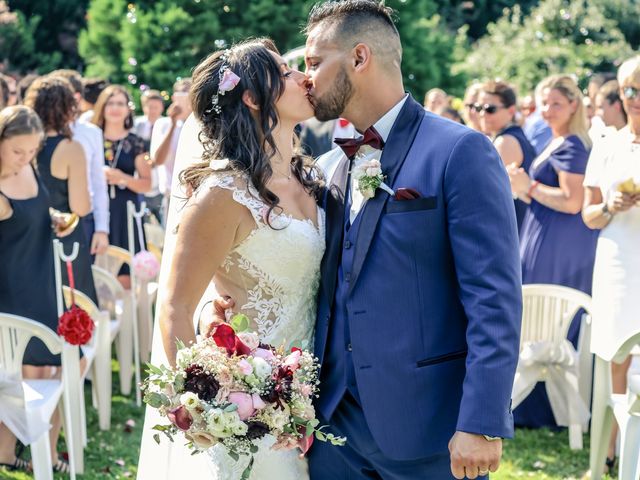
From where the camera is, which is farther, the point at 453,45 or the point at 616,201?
the point at 453,45

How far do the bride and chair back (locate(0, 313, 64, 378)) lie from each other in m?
1.66

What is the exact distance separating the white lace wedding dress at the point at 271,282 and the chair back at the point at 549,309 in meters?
3.10

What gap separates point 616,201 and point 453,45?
17376mm

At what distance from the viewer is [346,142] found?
11.1ft

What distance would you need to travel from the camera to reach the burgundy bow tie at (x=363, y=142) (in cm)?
331

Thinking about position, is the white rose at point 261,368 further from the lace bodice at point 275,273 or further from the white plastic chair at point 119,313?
the white plastic chair at point 119,313

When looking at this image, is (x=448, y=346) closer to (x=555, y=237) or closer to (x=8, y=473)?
(x=8, y=473)

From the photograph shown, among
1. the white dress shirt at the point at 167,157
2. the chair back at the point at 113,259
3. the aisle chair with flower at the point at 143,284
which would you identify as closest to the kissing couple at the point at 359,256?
the aisle chair with flower at the point at 143,284

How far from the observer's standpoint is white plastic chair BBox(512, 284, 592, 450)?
6.41m

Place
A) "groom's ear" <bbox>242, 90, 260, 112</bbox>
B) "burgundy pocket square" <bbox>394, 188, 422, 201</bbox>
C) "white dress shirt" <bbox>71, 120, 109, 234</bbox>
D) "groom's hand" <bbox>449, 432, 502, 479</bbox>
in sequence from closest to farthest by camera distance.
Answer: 1. "groom's hand" <bbox>449, 432, 502, 479</bbox>
2. "burgundy pocket square" <bbox>394, 188, 422, 201</bbox>
3. "groom's ear" <bbox>242, 90, 260, 112</bbox>
4. "white dress shirt" <bbox>71, 120, 109, 234</bbox>

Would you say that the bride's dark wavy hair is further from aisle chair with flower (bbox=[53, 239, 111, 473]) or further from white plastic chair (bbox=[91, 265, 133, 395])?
white plastic chair (bbox=[91, 265, 133, 395])

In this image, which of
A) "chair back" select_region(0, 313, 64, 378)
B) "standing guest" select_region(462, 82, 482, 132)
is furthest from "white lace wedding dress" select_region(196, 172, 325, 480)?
"standing guest" select_region(462, 82, 482, 132)

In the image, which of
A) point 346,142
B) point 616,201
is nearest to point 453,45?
point 616,201

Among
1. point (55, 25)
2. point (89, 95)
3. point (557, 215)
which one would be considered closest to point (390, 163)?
point (557, 215)
